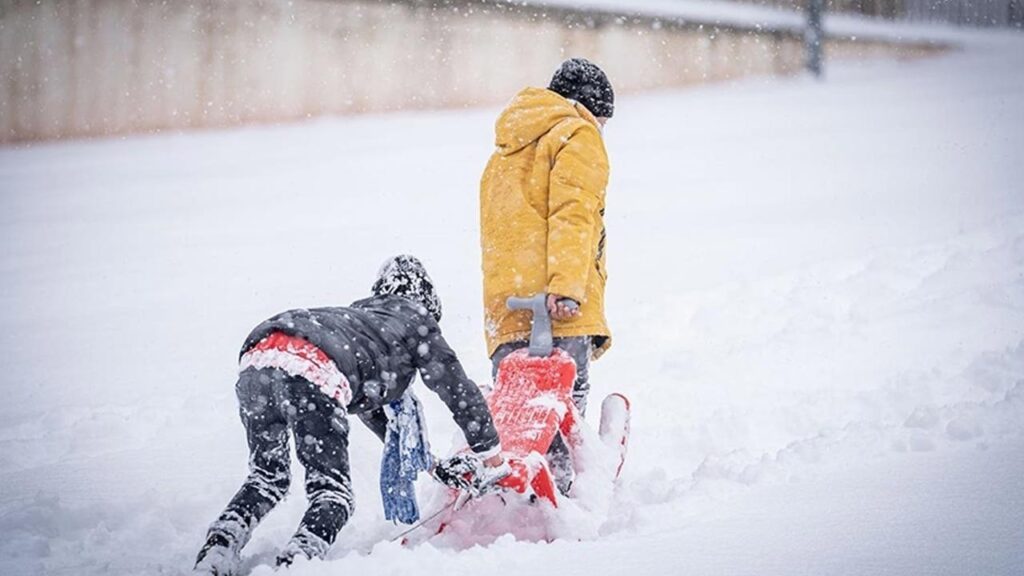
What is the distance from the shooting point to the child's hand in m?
3.43

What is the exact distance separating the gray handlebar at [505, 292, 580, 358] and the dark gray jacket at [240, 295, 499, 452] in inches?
17.3

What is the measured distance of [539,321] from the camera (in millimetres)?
3484

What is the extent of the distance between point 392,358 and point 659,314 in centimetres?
341

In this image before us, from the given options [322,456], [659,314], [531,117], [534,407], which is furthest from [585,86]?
[659,314]

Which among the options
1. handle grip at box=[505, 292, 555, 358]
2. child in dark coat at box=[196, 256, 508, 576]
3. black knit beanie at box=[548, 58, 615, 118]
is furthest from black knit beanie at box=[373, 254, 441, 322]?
black knit beanie at box=[548, 58, 615, 118]

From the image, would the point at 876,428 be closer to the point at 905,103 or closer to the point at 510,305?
the point at 510,305

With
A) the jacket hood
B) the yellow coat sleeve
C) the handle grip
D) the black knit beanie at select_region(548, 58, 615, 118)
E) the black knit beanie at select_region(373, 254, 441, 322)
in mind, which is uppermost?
the black knit beanie at select_region(548, 58, 615, 118)

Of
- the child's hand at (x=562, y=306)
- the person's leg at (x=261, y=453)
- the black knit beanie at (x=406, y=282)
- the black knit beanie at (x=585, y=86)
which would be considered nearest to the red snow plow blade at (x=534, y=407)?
the child's hand at (x=562, y=306)

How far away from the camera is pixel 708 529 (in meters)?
2.67

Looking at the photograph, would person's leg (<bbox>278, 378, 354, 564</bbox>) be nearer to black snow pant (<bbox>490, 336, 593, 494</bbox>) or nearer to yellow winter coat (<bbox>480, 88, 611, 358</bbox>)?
black snow pant (<bbox>490, 336, 593, 494</bbox>)

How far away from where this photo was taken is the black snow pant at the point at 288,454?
9.04 ft

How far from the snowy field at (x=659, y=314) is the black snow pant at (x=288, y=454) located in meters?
0.20

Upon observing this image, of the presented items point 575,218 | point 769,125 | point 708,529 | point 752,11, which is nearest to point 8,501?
point 575,218

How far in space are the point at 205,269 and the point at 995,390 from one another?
217 inches
